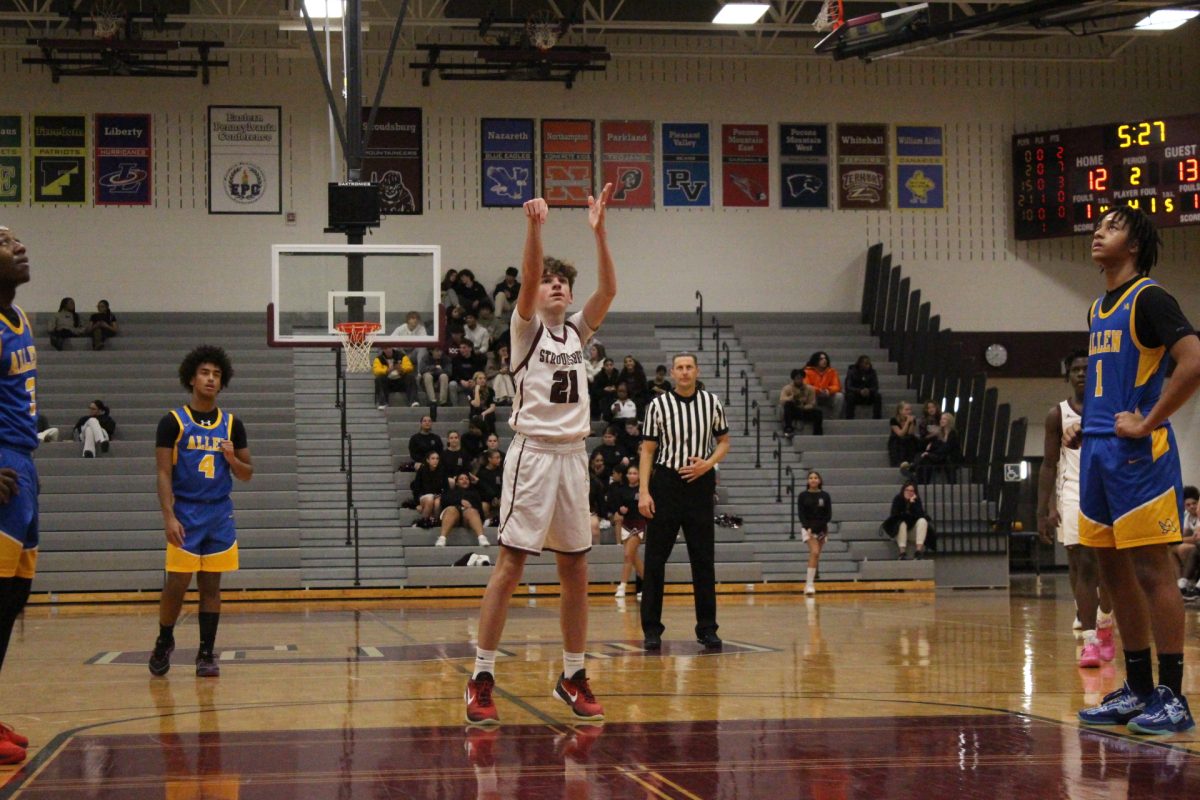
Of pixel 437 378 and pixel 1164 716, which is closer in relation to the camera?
pixel 1164 716

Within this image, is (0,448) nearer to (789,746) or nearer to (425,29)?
(789,746)

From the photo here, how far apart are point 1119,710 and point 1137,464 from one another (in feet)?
3.47

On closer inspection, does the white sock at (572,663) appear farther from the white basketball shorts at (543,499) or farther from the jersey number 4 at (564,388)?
the jersey number 4 at (564,388)

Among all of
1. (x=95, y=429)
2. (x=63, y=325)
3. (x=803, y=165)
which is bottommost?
(x=95, y=429)

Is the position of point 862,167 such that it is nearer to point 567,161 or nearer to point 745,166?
point 745,166

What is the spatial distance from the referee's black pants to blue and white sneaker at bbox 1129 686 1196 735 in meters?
4.14

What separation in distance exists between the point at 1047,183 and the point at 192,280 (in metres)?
15.1

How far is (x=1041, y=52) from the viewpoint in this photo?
2592cm

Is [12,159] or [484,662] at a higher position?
[12,159]

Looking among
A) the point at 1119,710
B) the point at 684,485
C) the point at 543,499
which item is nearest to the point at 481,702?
the point at 543,499

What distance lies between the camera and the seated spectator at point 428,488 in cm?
1892

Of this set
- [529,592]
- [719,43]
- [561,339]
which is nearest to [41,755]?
[561,339]

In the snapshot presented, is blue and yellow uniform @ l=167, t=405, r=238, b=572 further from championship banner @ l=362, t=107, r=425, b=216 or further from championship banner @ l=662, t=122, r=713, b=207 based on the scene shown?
championship banner @ l=662, t=122, r=713, b=207

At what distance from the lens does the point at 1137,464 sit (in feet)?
19.3
